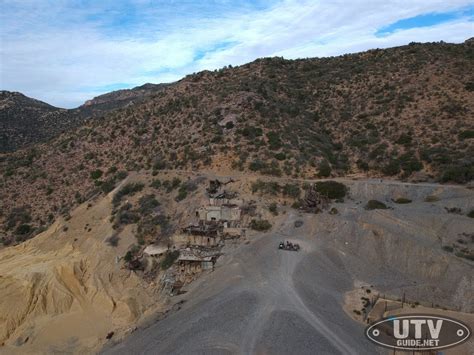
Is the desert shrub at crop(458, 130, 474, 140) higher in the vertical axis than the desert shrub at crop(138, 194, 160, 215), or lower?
higher

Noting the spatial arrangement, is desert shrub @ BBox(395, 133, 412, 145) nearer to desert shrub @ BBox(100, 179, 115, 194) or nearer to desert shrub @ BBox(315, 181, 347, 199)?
desert shrub @ BBox(315, 181, 347, 199)

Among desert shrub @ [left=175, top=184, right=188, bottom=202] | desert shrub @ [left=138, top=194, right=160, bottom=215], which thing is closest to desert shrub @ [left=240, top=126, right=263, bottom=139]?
desert shrub @ [left=175, top=184, right=188, bottom=202]

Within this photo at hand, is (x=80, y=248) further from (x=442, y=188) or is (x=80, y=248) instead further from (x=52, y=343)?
(x=442, y=188)

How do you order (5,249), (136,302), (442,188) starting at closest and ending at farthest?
(136,302)
(442,188)
(5,249)

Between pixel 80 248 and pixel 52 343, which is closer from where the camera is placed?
pixel 52 343

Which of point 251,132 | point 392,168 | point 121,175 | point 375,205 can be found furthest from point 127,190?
point 392,168

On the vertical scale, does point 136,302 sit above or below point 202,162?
below

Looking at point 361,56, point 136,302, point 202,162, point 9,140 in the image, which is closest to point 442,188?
point 202,162

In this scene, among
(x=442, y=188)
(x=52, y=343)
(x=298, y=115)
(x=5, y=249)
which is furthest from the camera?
(x=298, y=115)
